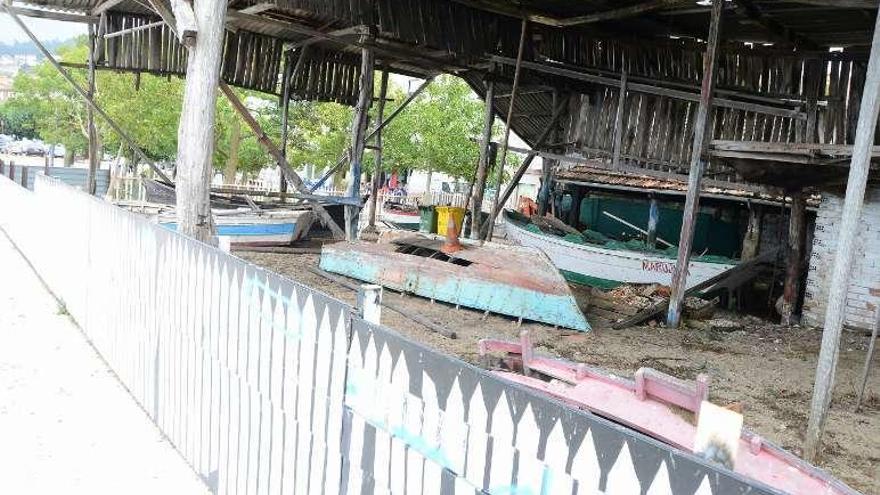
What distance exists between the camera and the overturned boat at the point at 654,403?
357 centimetres

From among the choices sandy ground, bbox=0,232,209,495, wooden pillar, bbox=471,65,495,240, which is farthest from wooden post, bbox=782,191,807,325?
→ sandy ground, bbox=0,232,209,495

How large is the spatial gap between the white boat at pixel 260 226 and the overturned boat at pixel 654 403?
10634mm

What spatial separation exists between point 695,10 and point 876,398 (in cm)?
695

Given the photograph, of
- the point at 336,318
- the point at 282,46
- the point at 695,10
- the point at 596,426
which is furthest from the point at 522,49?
the point at 596,426

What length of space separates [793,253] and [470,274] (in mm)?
5709

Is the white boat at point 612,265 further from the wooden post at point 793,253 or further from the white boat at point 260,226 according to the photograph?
the white boat at point 260,226

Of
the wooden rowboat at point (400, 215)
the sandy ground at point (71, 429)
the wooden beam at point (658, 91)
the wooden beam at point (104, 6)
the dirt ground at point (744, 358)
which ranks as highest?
the wooden beam at point (104, 6)

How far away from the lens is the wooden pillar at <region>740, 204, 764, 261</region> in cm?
1555

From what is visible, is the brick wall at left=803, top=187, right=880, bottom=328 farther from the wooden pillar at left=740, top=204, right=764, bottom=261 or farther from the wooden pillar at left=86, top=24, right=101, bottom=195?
the wooden pillar at left=86, top=24, right=101, bottom=195

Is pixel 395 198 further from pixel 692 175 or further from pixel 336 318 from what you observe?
pixel 336 318

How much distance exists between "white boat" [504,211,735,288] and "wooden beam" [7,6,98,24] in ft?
34.4

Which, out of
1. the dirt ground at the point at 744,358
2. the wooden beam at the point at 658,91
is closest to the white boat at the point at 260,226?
the dirt ground at the point at 744,358

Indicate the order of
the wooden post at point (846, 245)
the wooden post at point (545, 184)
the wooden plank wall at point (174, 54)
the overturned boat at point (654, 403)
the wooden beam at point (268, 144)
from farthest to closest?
the wooden post at point (545, 184)
the wooden plank wall at point (174, 54)
the wooden beam at point (268, 144)
the wooden post at point (846, 245)
the overturned boat at point (654, 403)

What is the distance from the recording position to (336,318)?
3092 millimetres
